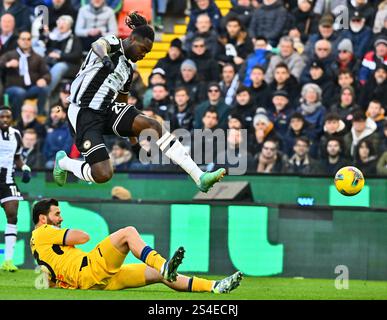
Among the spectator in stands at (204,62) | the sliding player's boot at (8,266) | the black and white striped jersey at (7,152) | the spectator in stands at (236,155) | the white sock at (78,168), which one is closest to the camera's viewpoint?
the white sock at (78,168)

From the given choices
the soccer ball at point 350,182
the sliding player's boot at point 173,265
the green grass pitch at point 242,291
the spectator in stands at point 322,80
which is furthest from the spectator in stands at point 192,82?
the sliding player's boot at point 173,265

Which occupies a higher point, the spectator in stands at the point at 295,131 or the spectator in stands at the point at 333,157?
the spectator in stands at the point at 295,131

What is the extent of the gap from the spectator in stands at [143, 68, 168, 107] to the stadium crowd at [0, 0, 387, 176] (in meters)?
0.02

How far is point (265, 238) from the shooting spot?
1623cm

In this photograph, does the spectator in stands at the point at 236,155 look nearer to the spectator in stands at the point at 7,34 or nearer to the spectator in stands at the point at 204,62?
the spectator in stands at the point at 204,62

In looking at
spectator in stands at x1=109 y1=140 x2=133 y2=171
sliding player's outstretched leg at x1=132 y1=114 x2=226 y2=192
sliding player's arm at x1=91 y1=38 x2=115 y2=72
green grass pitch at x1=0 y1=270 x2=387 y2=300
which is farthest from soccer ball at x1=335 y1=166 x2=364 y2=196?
spectator in stands at x1=109 y1=140 x2=133 y2=171

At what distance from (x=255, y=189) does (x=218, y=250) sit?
6.21 feet

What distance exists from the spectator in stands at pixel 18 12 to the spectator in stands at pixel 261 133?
5.63m

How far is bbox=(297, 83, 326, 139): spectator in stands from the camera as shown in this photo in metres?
19.0

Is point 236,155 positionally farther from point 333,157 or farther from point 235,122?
point 333,157

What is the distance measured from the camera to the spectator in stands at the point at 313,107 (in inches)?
746

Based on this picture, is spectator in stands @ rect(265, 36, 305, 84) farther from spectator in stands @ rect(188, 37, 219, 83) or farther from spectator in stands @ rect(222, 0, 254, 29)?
spectator in stands @ rect(222, 0, 254, 29)

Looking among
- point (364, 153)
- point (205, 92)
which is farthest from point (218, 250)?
point (205, 92)

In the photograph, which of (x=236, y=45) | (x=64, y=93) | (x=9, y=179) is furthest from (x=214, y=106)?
(x=9, y=179)
